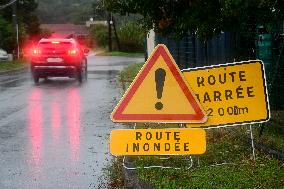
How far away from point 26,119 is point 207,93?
6.42m

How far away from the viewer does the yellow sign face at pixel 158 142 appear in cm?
637

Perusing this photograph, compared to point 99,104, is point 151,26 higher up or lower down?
higher up

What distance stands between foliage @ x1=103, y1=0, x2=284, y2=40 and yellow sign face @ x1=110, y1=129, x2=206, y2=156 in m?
2.22

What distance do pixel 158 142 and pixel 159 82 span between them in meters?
0.63

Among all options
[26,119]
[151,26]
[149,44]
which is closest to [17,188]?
[151,26]

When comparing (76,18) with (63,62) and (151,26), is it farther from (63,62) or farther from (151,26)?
(151,26)

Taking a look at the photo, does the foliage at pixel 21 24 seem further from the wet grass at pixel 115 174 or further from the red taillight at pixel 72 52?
the wet grass at pixel 115 174

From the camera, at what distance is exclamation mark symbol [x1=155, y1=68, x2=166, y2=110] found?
6.28 meters

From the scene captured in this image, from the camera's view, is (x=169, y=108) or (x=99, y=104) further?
(x=99, y=104)

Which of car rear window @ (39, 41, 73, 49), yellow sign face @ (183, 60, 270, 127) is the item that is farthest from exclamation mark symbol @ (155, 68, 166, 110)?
car rear window @ (39, 41, 73, 49)

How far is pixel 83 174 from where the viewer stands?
7633mm

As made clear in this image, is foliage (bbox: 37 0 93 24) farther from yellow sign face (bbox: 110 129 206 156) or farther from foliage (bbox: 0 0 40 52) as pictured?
yellow sign face (bbox: 110 129 206 156)

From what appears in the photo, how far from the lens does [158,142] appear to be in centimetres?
639

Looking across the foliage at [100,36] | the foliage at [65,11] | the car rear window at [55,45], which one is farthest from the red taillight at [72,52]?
the foliage at [65,11]
